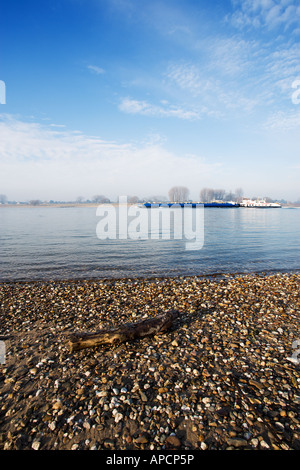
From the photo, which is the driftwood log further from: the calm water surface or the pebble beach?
the calm water surface

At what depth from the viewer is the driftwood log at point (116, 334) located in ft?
25.1

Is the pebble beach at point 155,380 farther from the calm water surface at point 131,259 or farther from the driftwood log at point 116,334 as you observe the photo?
the calm water surface at point 131,259

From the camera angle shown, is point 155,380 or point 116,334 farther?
point 116,334

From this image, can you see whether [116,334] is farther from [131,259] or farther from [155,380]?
[131,259]

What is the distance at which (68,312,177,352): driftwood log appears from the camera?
7645mm

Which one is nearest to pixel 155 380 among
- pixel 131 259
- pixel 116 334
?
pixel 116 334

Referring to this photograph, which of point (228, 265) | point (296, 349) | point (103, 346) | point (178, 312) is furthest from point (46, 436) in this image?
point (228, 265)

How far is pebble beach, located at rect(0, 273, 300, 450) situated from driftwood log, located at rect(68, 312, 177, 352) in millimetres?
228

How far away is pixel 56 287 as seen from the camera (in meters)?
15.0

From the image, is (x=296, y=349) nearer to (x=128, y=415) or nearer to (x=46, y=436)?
(x=128, y=415)

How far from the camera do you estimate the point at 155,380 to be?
6.33m

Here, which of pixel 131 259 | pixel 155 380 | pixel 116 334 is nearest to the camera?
pixel 155 380

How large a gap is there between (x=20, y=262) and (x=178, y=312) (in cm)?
1695

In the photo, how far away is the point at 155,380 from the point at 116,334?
6.87 ft
